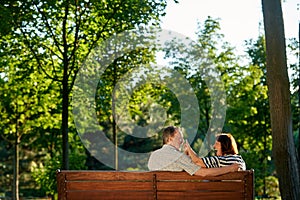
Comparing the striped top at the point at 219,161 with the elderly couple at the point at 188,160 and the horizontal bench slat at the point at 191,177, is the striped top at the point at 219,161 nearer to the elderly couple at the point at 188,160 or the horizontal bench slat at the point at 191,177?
the elderly couple at the point at 188,160

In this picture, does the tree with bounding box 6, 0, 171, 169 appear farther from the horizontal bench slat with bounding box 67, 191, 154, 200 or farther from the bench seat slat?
the bench seat slat

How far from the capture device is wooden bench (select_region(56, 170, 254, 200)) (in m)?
5.31

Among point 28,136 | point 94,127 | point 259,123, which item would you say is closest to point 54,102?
point 94,127

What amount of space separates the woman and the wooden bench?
0.19 metres

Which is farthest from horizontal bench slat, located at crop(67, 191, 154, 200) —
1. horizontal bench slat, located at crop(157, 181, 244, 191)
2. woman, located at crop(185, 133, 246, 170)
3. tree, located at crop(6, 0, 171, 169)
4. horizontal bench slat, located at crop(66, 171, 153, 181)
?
tree, located at crop(6, 0, 171, 169)

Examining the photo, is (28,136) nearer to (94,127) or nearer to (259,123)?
(94,127)

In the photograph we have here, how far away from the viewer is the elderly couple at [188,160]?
Answer: 5.38 m

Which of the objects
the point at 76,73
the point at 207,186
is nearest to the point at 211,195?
the point at 207,186

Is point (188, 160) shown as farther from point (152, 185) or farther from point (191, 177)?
point (152, 185)

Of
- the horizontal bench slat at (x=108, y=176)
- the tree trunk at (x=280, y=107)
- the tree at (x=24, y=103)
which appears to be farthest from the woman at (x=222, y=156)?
the tree at (x=24, y=103)

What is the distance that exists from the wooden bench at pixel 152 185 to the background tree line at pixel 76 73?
24.0 feet

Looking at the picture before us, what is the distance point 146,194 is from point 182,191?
380 mm

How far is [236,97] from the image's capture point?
66.0 ft

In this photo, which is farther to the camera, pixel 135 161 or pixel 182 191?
pixel 135 161
